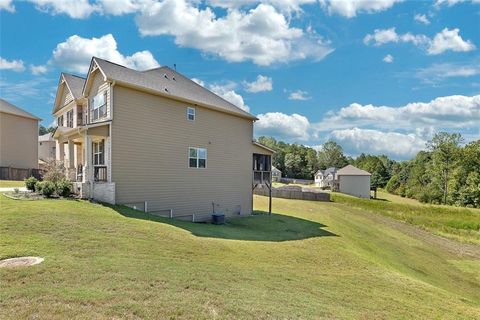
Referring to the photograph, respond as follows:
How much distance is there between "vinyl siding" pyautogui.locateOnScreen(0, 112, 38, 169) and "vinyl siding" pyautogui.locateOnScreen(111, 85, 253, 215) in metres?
19.6

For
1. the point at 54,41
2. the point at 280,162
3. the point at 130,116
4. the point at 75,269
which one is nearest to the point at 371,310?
the point at 75,269

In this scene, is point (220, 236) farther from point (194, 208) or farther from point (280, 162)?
point (280, 162)

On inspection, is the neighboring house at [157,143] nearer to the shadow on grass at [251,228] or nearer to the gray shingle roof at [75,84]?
the gray shingle roof at [75,84]

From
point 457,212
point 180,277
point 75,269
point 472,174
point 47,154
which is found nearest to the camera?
point 75,269

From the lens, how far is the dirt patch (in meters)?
6.29

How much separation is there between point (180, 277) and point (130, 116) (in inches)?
426

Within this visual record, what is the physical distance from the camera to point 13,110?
28812 millimetres

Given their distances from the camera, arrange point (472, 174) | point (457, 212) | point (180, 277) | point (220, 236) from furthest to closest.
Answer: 1. point (472, 174)
2. point (457, 212)
3. point (220, 236)
4. point (180, 277)

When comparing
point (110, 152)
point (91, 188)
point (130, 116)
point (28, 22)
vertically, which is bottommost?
point (91, 188)

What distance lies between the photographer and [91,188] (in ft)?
46.8

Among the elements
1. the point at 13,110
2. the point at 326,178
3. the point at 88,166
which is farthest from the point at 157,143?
the point at 326,178

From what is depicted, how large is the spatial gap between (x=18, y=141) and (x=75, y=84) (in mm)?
11309

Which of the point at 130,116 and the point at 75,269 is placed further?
the point at 130,116

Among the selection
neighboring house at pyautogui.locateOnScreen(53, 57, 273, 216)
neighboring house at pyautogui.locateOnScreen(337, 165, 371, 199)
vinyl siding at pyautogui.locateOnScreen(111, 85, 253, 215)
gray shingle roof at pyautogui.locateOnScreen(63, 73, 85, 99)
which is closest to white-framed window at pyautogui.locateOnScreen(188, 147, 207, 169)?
neighboring house at pyautogui.locateOnScreen(53, 57, 273, 216)
